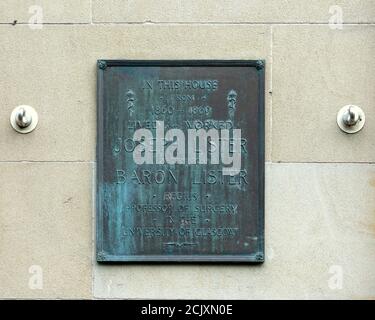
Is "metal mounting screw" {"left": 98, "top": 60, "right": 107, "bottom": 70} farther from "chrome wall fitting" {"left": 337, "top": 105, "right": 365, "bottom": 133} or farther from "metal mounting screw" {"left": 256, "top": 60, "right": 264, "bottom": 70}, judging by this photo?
"chrome wall fitting" {"left": 337, "top": 105, "right": 365, "bottom": 133}

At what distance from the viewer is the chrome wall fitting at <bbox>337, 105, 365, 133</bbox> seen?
7.16 m

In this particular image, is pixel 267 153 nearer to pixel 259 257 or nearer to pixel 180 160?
pixel 180 160

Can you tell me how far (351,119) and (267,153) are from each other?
750 mm

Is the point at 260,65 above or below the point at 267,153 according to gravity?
above

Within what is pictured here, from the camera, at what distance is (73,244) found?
727 centimetres

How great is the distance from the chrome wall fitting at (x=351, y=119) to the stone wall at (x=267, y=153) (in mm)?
57

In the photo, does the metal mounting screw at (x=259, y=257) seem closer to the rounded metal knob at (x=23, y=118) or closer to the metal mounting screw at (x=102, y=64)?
the metal mounting screw at (x=102, y=64)

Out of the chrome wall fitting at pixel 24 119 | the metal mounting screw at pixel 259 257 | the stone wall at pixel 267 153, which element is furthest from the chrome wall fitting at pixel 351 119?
the chrome wall fitting at pixel 24 119

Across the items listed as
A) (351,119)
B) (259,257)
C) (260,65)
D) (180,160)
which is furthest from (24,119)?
(351,119)

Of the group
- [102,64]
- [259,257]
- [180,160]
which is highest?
[102,64]

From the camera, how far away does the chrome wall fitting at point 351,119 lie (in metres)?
7.16

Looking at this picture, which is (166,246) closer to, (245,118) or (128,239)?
(128,239)

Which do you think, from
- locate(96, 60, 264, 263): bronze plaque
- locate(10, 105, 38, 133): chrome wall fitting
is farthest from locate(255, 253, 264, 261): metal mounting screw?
locate(10, 105, 38, 133): chrome wall fitting

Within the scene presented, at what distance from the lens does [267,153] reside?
7.25 metres
